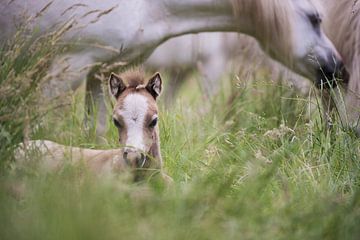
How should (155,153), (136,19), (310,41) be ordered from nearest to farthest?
1. (155,153)
2. (136,19)
3. (310,41)

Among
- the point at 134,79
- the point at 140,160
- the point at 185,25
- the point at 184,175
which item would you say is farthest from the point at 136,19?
the point at 140,160

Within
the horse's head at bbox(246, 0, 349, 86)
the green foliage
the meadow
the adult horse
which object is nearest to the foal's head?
the meadow

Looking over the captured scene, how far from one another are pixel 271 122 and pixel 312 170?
3.39 ft

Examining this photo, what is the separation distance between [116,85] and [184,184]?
21.7 inches

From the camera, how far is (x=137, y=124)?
11.5 feet

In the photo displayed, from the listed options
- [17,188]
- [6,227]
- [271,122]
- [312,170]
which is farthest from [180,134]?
[6,227]

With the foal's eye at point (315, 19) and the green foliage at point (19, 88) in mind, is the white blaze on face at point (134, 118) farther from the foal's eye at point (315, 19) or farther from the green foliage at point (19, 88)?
the foal's eye at point (315, 19)

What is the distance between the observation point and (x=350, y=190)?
3.68 meters

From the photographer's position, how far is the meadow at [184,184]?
9.18 ft

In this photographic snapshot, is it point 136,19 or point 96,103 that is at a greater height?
point 136,19

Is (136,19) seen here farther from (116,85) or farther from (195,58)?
(195,58)

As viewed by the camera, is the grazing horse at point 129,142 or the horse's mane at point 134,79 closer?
the grazing horse at point 129,142

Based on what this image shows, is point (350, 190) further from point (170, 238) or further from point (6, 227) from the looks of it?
point (6, 227)

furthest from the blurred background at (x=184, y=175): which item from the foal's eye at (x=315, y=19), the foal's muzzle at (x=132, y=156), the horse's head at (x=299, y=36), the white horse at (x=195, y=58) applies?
the white horse at (x=195, y=58)
